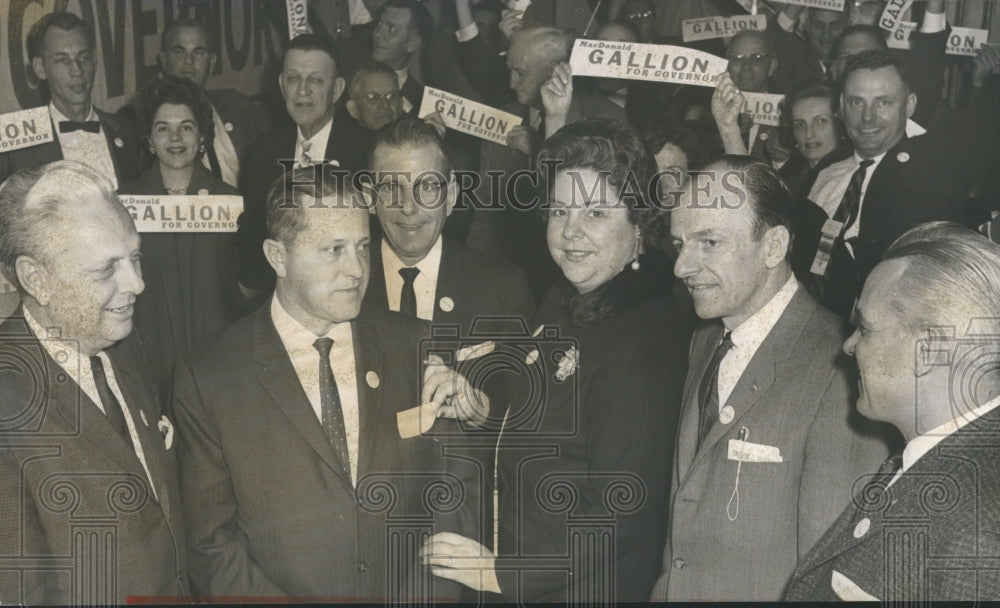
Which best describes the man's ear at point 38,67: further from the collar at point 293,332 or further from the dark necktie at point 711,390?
the dark necktie at point 711,390

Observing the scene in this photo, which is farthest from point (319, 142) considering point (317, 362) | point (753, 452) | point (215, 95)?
point (753, 452)

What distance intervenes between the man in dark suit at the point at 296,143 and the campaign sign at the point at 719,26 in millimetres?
1274

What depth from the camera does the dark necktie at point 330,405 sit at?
4.32 meters

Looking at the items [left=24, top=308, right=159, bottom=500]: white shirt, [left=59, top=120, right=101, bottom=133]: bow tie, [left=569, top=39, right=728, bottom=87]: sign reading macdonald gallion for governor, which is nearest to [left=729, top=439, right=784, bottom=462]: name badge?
[left=569, top=39, right=728, bottom=87]: sign reading macdonald gallion for governor

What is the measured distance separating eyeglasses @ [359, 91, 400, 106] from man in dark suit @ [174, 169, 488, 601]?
35 centimetres

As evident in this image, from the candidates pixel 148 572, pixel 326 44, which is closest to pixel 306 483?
pixel 148 572

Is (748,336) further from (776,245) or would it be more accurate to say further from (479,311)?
(479,311)

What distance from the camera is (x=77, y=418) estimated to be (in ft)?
13.9

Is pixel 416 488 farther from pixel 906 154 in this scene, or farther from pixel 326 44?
pixel 906 154

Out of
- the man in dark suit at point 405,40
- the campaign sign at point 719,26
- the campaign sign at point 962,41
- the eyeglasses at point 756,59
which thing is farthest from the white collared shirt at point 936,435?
the man in dark suit at point 405,40

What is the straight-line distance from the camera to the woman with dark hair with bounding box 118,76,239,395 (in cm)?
441

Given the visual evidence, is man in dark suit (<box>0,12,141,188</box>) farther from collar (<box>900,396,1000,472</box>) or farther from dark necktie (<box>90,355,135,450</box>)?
collar (<box>900,396,1000,472</box>)

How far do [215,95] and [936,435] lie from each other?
9.16 feet

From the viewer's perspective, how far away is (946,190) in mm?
4379
